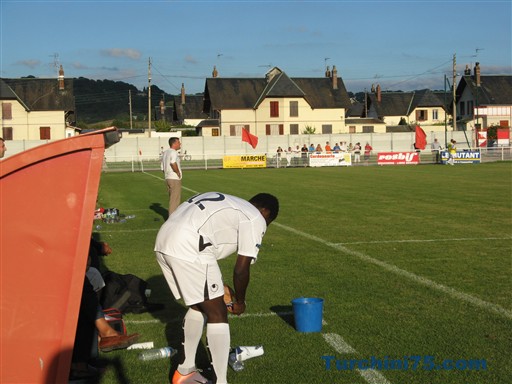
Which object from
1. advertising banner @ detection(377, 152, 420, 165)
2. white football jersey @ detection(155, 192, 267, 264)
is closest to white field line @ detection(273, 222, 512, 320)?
white football jersey @ detection(155, 192, 267, 264)

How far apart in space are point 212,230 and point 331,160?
145 feet

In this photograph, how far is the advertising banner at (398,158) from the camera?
49678 millimetres

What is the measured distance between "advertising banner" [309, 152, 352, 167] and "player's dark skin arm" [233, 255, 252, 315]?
43764mm

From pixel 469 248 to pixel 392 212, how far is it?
5.94m

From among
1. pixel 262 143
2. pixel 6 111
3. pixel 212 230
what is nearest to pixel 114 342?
pixel 212 230

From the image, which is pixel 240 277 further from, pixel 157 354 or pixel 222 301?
pixel 157 354

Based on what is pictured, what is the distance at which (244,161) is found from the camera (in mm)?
48844

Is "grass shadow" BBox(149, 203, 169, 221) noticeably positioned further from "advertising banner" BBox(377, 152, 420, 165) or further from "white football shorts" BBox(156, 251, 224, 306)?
"advertising banner" BBox(377, 152, 420, 165)

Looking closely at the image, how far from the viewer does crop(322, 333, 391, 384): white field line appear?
214 inches

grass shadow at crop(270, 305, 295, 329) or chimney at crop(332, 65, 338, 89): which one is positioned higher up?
chimney at crop(332, 65, 338, 89)

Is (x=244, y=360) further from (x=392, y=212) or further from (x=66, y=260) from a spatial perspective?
(x=392, y=212)

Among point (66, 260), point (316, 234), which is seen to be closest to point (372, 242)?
point (316, 234)

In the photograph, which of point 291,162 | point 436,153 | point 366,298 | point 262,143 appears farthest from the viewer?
point 262,143

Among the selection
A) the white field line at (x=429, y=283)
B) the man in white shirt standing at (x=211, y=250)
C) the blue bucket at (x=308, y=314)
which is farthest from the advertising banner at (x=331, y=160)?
the man in white shirt standing at (x=211, y=250)
